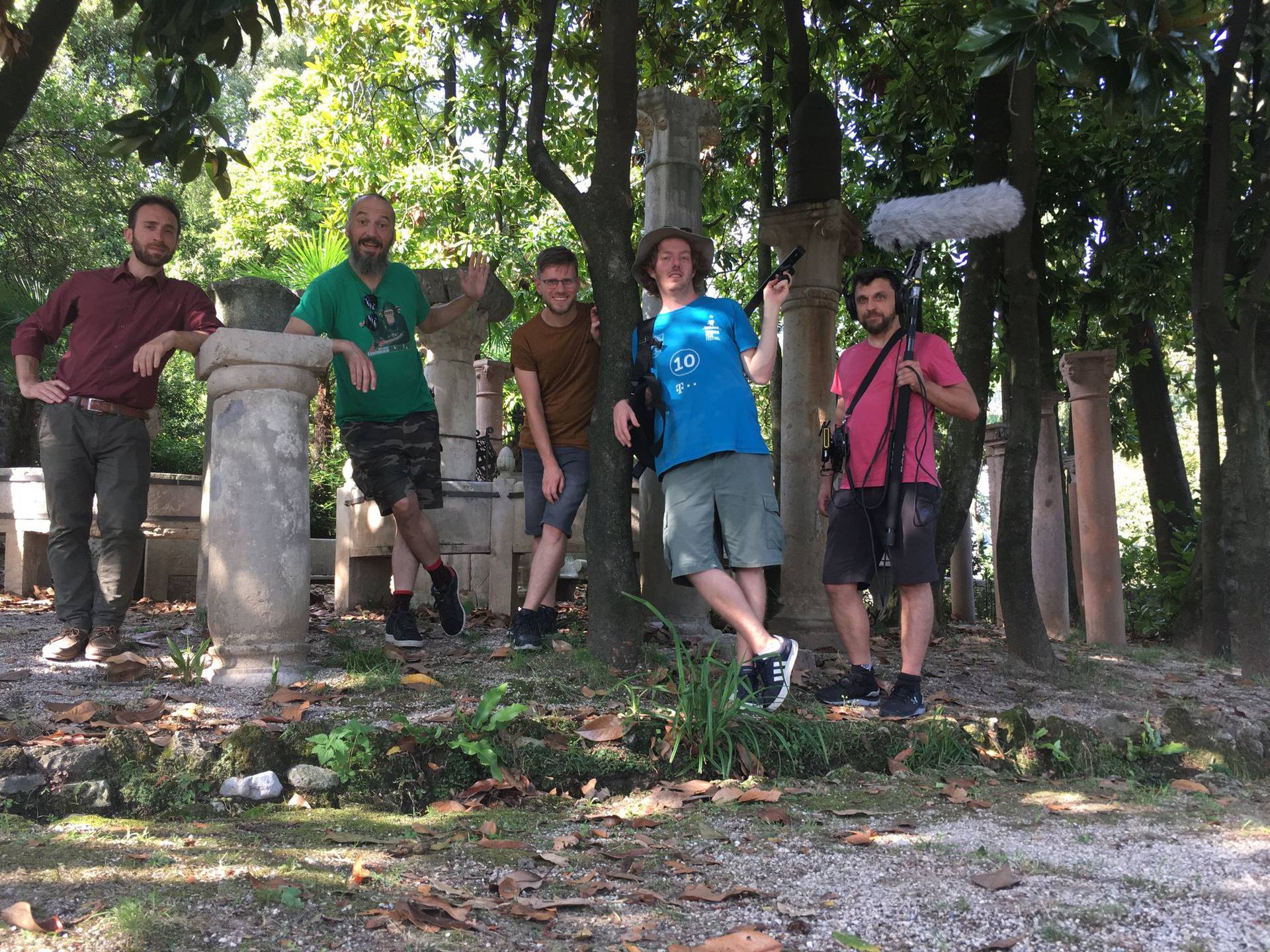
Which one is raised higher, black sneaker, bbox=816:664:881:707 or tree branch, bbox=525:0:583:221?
tree branch, bbox=525:0:583:221

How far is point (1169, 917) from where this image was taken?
2590 millimetres

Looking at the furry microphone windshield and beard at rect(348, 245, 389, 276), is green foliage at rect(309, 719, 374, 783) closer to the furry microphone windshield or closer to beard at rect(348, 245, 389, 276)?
beard at rect(348, 245, 389, 276)

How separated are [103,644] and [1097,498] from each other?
7.49 metres

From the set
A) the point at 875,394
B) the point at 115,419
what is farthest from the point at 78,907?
the point at 875,394

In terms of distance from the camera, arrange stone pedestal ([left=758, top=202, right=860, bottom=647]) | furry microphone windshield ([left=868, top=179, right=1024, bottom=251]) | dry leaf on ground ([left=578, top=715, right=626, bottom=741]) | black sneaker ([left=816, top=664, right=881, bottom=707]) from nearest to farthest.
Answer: dry leaf on ground ([left=578, top=715, right=626, bottom=741])
black sneaker ([left=816, top=664, right=881, bottom=707])
furry microphone windshield ([left=868, top=179, right=1024, bottom=251])
stone pedestal ([left=758, top=202, right=860, bottom=647])

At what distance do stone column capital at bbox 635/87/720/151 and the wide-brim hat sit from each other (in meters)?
1.27

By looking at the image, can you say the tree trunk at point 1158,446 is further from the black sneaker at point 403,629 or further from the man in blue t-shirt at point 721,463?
the black sneaker at point 403,629

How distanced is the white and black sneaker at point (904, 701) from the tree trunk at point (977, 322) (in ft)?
6.42

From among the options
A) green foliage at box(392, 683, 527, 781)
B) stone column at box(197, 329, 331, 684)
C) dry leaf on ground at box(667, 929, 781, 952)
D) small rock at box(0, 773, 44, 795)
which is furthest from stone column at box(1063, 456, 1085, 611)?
small rock at box(0, 773, 44, 795)

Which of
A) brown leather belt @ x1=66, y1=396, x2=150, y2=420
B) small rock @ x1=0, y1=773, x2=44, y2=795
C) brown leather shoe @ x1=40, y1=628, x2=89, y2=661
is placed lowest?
small rock @ x1=0, y1=773, x2=44, y2=795

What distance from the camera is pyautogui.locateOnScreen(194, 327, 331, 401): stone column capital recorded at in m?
4.45

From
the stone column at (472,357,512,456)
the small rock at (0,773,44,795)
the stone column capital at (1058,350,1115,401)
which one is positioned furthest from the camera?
the stone column at (472,357,512,456)

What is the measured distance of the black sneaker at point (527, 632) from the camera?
5148 millimetres

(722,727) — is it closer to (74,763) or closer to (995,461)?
(74,763)
